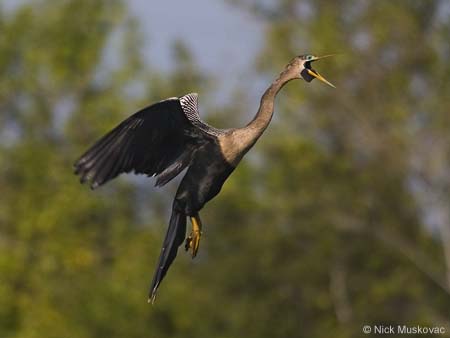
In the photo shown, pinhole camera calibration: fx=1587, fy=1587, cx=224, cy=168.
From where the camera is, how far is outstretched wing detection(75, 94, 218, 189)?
1050 cm

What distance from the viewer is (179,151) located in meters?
11.1

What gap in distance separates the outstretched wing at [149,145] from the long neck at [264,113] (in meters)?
0.36

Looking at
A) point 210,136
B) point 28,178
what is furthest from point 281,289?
point 210,136

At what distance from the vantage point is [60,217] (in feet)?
122

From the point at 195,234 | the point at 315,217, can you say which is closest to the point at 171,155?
the point at 195,234

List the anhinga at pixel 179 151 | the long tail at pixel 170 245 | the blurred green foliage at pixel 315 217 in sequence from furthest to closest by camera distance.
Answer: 1. the blurred green foliage at pixel 315 217
2. the long tail at pixel 170 245
3. the anhinga at pixel 179 151

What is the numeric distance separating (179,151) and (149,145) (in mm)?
236

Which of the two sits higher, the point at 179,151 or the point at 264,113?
the point at 264,113

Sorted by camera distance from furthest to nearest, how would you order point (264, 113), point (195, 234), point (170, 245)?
point (195, 234), point (170, 245), point (264, 113)

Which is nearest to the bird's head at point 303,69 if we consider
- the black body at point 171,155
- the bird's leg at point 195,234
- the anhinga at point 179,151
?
the anhinga at point 179,151

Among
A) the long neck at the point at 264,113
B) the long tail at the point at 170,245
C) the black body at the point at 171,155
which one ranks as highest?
the long neck at the point at 264,113

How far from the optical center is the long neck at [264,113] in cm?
1073

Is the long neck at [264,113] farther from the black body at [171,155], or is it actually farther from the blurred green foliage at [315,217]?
the blurred green foliage at [315,217]

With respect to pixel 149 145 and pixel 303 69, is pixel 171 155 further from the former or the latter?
pixel 303 69
